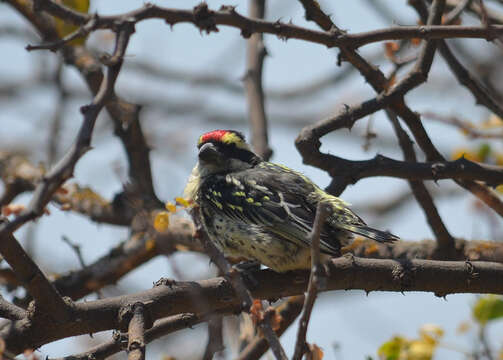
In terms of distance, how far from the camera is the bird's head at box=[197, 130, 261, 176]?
446cm

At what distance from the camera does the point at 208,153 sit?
4.43 meters

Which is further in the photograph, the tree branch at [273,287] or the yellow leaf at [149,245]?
the yellow leaf at [149,245]

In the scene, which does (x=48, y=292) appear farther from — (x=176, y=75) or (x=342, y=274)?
(x=176, y=75)

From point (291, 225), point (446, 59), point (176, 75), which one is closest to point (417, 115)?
point (446, 59)

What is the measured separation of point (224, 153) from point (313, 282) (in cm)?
270

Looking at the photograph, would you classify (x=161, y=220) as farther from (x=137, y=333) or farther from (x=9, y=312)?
(x=9, y=312)

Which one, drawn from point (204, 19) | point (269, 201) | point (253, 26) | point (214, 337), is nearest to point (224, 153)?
point (269, 201)

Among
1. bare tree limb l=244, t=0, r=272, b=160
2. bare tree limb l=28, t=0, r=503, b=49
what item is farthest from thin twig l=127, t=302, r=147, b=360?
bare tree limb l=244, t=0, r=272, b=160

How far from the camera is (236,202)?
3990mm

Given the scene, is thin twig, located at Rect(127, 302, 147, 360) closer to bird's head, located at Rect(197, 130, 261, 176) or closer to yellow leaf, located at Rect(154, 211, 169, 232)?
yellow leaf, located at Rect(154, 211, 169, 232)

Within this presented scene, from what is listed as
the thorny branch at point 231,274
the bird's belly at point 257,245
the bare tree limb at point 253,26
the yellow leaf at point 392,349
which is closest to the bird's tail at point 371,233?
the bird's belly at point 257,245

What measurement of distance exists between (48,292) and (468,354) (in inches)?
92.9

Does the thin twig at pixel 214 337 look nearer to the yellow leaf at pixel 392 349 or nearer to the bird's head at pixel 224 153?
the yellow leaf at pixel 392 349

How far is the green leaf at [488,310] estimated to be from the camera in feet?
12.3
